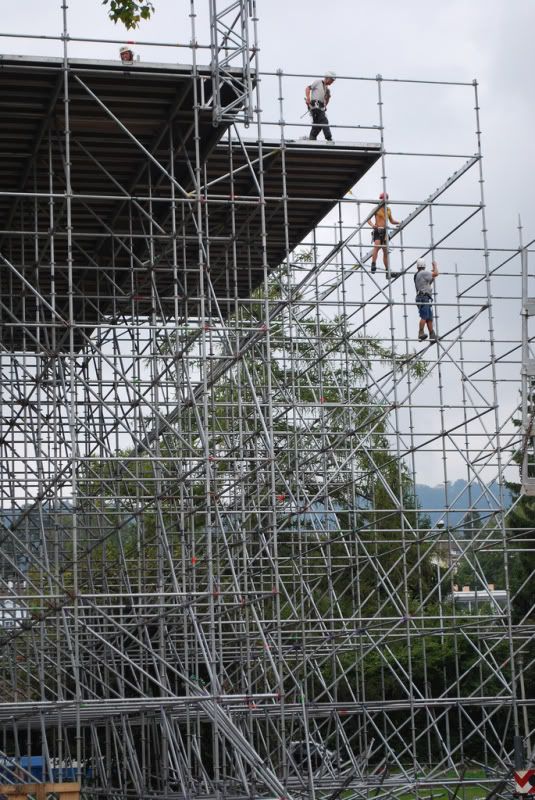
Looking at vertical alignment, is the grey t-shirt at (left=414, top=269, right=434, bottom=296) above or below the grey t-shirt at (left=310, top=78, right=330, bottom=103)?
below

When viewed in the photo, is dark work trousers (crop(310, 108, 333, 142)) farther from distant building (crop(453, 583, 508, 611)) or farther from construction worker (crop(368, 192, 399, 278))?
distant building (crop(453, 583, 508, 611))

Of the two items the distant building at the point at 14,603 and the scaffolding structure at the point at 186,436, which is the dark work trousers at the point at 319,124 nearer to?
the scaffolding structure at the point at 186,436

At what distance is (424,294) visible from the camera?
25.3 m

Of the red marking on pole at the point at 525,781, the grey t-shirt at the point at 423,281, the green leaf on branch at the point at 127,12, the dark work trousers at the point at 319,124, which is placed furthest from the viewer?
the grey t-shirt at the point at 423,281

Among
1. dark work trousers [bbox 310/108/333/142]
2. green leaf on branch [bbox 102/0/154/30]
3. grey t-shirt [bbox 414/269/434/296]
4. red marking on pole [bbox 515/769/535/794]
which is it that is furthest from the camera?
grey t-shirt [bbox 414/269/434/296]

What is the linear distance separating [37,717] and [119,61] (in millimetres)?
9753

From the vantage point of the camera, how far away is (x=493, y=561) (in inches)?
2734

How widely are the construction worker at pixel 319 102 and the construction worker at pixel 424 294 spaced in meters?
3.08

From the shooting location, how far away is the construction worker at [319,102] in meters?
23.6

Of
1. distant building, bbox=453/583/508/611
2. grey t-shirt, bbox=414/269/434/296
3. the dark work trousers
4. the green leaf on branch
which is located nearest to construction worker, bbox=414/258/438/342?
grey t-shirt, bbox=414/269/434/296

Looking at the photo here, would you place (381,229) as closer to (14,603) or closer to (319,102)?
(319,102)

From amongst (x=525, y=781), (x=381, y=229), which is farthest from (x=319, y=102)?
(x=525, y=781)

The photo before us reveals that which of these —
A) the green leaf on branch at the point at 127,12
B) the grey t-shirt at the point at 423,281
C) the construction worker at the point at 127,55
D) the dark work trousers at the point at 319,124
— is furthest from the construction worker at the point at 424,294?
the green leaf on branch at the point at 127,12

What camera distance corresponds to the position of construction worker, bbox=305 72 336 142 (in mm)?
23609
